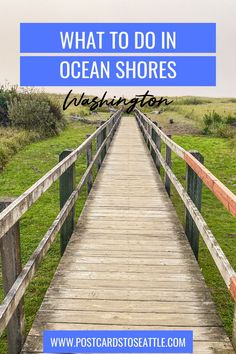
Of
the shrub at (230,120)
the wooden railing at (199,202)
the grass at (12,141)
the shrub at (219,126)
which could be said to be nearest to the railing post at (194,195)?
the wooden railing at (199,202)

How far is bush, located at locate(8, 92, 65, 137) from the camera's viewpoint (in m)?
18.8

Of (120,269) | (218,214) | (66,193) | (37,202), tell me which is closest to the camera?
(120,269)

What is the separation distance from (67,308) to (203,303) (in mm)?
1169

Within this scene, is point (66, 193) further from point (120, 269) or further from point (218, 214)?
point (218, 214)

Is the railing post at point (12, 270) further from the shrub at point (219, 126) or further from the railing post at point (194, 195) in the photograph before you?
the shrub at point (219, 126)

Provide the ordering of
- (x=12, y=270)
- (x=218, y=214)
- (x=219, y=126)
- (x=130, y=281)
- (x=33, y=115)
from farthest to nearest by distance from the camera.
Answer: (x=219, y=126)
(x=33, y=115)
(x=218, y=214)
(x=130, y=281)
(x=12, y=270)

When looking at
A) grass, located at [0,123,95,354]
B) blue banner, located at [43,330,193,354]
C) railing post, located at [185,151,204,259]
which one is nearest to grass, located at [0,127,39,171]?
grass, located at [0,123,95,354]

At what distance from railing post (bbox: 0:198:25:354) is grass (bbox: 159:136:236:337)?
2416 mm

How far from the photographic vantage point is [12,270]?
271 centimetres

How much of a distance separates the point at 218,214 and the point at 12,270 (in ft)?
21.3

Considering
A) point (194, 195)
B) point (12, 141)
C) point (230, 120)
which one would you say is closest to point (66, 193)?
A: point (194, 195)

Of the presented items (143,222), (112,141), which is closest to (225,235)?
(143,222)

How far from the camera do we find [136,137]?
1822 centimetres

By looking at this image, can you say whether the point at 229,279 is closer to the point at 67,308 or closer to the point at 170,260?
the point at 67,308
